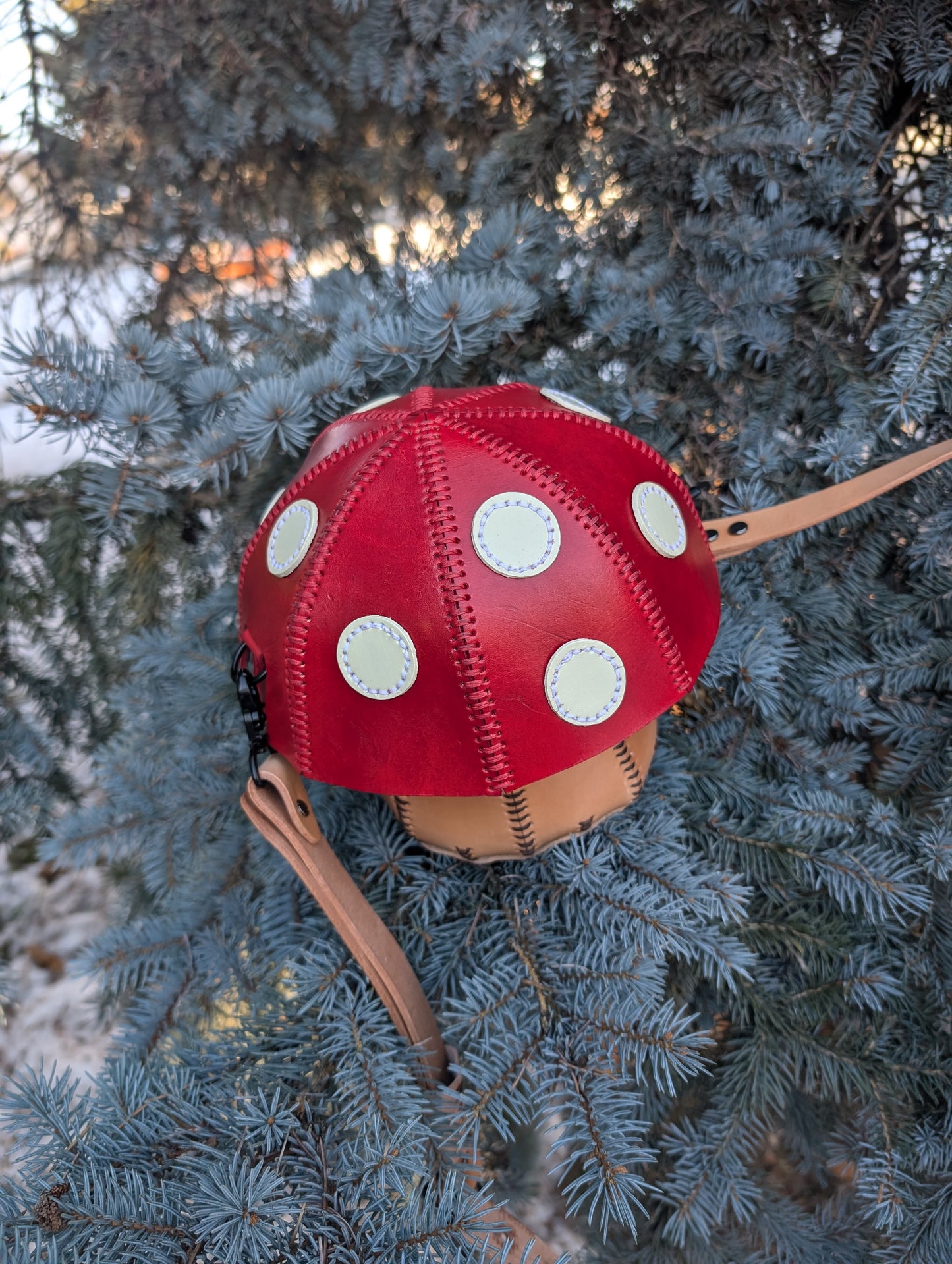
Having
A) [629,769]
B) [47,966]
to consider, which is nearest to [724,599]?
[629,769]

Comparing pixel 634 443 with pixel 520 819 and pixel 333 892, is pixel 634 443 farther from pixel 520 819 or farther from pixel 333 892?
pixel 333 892

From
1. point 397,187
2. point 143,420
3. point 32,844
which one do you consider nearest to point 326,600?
point 143,420

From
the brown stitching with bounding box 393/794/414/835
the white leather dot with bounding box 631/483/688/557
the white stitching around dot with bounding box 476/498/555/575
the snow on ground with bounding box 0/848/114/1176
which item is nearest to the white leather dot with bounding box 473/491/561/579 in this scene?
the white stitching around dot with bounding box 476/498/555/575

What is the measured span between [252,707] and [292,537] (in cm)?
16

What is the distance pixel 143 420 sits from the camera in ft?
2.89

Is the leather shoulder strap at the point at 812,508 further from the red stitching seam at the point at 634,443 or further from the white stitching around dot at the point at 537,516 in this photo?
the white stitching around dot at the point at 537,516

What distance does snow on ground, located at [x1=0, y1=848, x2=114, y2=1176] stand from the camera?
1603 mm

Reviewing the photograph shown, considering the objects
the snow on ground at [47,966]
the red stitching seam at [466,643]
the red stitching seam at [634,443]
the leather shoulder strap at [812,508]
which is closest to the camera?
the red stitching seam at [466,643]

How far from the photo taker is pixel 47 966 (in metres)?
1.76

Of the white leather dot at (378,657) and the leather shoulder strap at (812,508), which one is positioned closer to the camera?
the white leather dot at (378,657)

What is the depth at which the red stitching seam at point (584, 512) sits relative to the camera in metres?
0.71

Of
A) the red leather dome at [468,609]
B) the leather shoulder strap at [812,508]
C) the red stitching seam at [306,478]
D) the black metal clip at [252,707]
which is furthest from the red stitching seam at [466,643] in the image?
the leather shoulder strap at [812,508]

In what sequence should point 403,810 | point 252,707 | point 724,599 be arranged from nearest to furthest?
point 252,707, point 403,810, point 724,599

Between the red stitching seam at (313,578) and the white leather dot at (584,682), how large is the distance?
214mm
